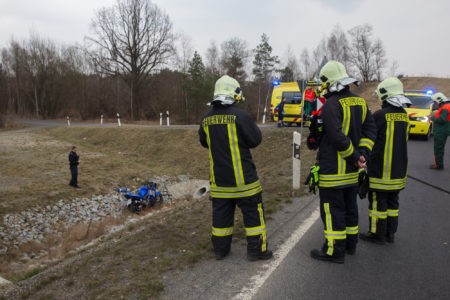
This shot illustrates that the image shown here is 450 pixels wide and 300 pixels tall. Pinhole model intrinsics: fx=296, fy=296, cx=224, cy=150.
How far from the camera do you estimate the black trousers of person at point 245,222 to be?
3.39 m

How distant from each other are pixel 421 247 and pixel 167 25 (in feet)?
124

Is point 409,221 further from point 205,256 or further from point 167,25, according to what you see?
point 167,25

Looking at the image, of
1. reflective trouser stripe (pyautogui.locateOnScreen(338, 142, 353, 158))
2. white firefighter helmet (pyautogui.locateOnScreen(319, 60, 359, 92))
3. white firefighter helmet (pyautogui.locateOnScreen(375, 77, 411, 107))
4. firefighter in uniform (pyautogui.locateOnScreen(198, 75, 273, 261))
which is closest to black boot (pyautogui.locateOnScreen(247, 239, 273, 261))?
firefighter in uniform (pyautogui.locateOnScreen(198, 75, 273, 261))

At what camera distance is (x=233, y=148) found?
3.36 m

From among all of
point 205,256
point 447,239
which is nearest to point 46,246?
point 205,256

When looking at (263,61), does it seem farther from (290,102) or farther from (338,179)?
(338,179)

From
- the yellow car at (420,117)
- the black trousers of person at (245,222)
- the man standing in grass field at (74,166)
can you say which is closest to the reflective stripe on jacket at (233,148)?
the black trousers of person at (245,222)

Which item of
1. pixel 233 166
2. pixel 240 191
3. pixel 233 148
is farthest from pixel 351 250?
pixel 233 148

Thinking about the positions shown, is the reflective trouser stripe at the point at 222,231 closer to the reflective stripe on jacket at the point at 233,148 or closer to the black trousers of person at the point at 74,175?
the reflective stripe on jacket at the point at 233,148

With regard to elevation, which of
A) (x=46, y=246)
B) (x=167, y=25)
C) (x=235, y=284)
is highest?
(x=167, y=25)

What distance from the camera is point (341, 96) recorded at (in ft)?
11.0

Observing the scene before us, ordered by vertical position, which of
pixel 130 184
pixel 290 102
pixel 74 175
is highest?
pixel 290 102

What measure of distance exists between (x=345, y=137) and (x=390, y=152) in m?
1.10

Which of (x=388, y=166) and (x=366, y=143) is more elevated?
(x=366, y=143)
